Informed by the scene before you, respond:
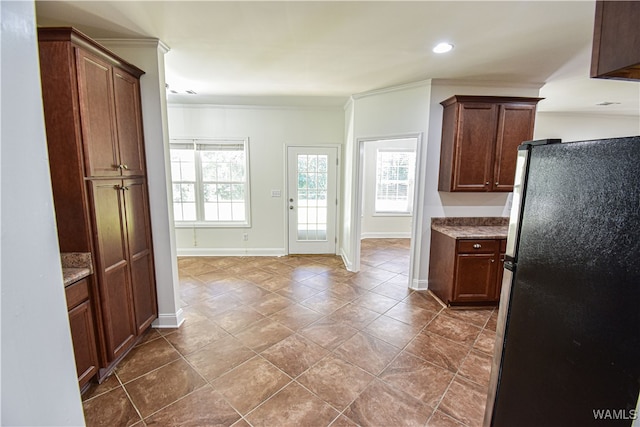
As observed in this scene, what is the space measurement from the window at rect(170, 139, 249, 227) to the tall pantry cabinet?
8.21 ft

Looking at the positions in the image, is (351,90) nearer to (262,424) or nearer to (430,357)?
(430,357)

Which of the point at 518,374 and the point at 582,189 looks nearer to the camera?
the point at 582,189

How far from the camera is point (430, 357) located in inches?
93.7

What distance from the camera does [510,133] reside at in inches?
126

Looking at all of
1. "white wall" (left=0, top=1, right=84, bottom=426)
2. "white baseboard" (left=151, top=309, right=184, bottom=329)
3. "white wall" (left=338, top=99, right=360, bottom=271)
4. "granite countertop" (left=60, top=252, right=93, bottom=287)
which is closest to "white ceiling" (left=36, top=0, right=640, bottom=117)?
"white wall" (left=338, top=99, right=360, bottom=271)

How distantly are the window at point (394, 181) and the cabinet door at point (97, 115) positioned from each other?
207 inches

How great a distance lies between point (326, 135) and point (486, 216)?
2.81 m

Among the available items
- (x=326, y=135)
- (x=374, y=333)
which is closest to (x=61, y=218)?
(x=374, y=333)

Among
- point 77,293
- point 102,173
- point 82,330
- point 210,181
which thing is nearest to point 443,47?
point 102,173

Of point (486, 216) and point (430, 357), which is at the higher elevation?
point (486, 216)

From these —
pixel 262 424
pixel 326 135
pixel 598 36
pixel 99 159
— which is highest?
pixel 326 135

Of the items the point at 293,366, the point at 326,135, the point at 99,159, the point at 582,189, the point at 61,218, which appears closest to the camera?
the point at 582,189

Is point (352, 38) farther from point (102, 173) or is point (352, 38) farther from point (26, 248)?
point (26, 248)

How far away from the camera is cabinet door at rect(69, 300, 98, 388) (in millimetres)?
1816
